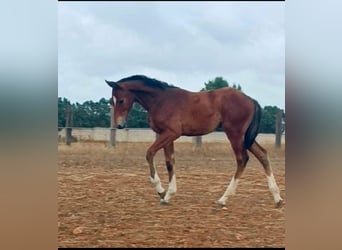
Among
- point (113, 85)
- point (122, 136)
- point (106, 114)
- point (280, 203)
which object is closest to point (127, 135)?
point (122, 136)

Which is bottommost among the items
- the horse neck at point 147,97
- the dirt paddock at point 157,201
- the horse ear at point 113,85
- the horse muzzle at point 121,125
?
the dirt paddock at point 157,201

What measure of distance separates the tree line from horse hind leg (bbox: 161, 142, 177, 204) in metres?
0.19

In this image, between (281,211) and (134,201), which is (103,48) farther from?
(281,211)

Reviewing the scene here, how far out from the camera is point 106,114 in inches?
109

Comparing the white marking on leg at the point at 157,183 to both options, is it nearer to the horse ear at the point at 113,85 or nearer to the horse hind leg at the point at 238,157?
the horse hind leg at the point at 238,157

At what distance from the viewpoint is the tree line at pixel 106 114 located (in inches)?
105

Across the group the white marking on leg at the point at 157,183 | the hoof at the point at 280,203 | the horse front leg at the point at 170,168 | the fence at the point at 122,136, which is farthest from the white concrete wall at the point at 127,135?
the hoof at the point at 280,203

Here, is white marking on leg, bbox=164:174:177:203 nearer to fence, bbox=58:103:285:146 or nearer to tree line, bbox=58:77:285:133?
fence, bbox=58:103:285:146

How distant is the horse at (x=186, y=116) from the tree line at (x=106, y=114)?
30 millimetres
